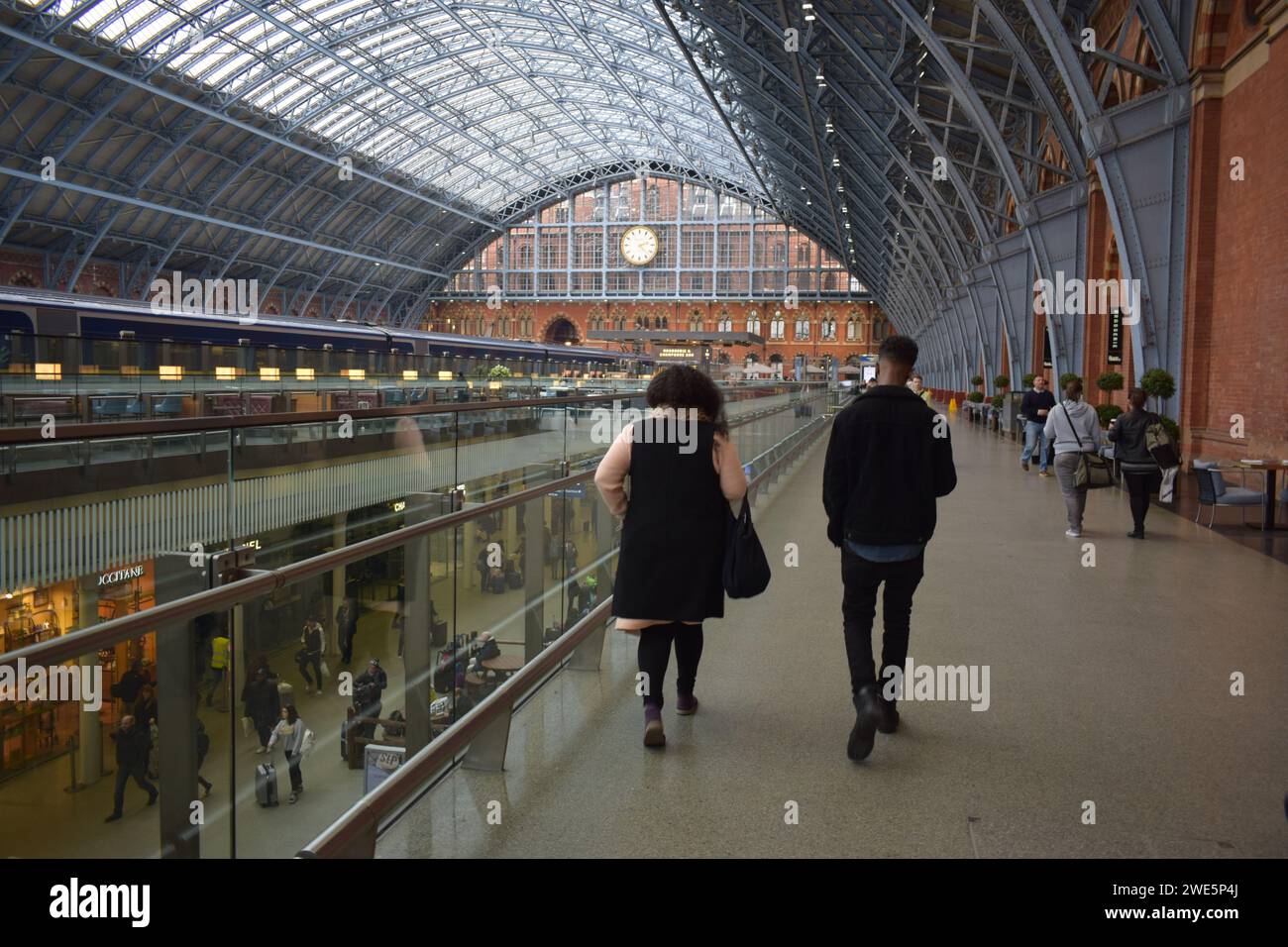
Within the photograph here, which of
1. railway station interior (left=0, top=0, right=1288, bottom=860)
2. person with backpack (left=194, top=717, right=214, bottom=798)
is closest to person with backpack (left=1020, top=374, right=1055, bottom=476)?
railway station interior (left=0, top=0, right=1288, bottom=860)

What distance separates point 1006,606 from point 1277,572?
286 centimetres

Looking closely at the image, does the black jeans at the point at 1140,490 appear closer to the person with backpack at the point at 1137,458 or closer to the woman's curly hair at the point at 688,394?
the person with backpack at the point at 1137,458

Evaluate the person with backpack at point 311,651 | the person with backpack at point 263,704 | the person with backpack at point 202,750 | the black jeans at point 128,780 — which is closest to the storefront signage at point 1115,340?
the person with backpack at point 311,651

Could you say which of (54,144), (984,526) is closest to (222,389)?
(984,526)

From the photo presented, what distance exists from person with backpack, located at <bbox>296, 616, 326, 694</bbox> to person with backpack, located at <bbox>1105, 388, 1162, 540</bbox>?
8.97 metres

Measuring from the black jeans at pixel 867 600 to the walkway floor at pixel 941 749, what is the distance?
1.22ft

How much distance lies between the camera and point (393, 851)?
3.36 meters

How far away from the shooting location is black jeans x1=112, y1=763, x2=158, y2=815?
260 cm

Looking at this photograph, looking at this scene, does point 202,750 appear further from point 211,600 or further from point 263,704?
point 211,600

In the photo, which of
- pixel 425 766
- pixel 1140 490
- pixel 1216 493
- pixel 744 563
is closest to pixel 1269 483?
pixel 1216 493

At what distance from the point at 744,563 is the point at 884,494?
0.70 meters

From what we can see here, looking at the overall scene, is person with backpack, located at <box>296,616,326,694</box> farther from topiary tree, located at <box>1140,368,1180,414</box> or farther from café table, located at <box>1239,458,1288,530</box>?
topiary tree, located at <box>1140,368,1180,414</box>

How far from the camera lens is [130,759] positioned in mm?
2604

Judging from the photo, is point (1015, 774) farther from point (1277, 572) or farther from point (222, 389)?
point (222, 389)
